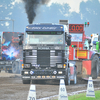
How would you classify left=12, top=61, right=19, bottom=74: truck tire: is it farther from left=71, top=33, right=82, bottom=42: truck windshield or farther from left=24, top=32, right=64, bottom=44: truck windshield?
left=24, top=32, right=64, bottom=44: truck windshield

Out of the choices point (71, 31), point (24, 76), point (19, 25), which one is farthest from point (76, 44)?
point (19, 25)

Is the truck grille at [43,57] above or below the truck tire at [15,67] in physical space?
above

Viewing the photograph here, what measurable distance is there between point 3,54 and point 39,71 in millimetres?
9095

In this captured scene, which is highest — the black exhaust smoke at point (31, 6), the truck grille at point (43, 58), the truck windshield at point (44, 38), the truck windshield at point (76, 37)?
the black exhaust smoke at point (31, 6)

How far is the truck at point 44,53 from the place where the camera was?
54.3 feet

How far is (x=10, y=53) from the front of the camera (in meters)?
25.5

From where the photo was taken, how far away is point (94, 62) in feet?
69.8

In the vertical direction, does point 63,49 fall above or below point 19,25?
below

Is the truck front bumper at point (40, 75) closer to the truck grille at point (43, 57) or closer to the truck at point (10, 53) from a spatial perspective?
the truck grille at point (43, 57)

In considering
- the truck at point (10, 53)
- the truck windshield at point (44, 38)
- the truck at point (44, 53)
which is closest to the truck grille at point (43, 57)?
the truck at point (44, 53)

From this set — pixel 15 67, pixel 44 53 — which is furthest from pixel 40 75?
pixel 15 67

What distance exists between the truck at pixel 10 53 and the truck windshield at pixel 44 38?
8.55 meters

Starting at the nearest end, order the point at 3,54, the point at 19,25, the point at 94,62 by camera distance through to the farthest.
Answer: the point at 94,62
the point at 3,54
the point at 19,25

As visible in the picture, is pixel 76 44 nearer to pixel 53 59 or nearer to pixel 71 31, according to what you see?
pixel 71 31
